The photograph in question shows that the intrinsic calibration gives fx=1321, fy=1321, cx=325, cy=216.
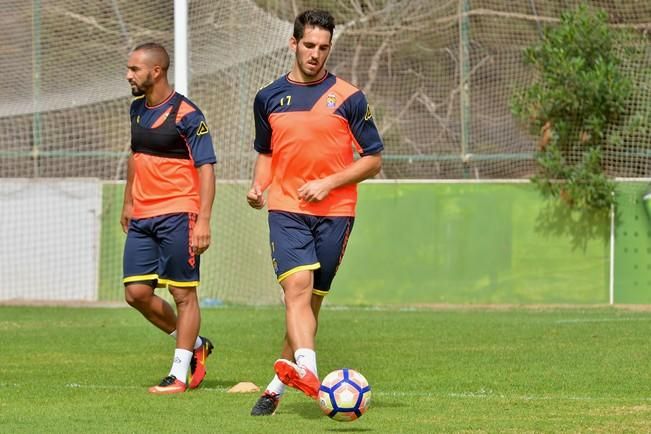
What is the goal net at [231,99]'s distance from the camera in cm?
1892

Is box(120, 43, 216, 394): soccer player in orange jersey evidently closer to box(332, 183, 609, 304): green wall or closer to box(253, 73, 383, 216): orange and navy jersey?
box(253, 73, 383, 216): orange and navy jersey

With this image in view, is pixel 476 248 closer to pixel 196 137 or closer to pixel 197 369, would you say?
pixel 197 369

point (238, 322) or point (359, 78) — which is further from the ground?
point (359, 78)

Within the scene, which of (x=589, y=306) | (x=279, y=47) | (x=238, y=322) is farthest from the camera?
(x=589, y=306)

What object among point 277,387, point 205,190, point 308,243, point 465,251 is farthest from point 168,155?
point 465,251

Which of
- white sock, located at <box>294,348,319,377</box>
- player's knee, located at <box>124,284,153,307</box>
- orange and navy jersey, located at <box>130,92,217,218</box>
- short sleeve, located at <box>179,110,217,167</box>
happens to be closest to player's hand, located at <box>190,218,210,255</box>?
orange and navy jersey, located at <box>130,92,217,218</box>

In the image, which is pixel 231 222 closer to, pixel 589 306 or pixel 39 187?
pixel 39 187

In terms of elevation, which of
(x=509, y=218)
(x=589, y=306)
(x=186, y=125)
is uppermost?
(x=186, y=125)

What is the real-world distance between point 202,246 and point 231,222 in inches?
427

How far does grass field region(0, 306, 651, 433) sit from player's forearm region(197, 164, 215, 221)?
1186mm

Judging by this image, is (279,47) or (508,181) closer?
(279,47)

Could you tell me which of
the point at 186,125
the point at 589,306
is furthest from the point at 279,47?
the point at 186,125

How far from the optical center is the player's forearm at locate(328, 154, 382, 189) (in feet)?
24.5

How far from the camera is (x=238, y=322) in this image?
15547mm
